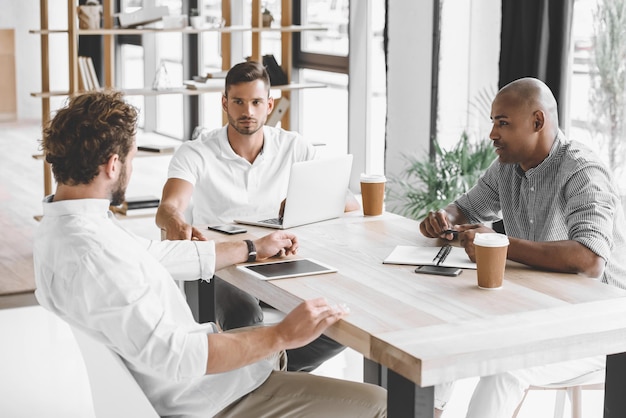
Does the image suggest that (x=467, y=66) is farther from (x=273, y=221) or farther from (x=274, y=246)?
(x=274, y=246)

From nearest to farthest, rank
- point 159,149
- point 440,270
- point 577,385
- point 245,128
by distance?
point 440,270 → point 577,385 → point 245,128 → point 159,149

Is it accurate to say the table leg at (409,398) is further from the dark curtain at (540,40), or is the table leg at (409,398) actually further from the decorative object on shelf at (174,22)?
the decorative object on shelf at (174,22)

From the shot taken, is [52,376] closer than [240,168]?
No

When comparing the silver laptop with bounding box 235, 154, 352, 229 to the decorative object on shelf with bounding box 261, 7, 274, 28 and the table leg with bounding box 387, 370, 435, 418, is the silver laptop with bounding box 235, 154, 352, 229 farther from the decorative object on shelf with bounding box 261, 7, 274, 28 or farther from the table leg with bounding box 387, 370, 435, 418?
the decorative object on shelf with bounding box 261, 7, 274, 28

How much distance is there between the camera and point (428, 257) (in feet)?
8.14

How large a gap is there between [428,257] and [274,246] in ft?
1.36

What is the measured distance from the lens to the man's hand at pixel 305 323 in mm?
1961

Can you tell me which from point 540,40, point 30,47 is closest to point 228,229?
point 540,40

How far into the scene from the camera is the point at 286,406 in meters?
2.17

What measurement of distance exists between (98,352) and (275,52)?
6328 millimetres

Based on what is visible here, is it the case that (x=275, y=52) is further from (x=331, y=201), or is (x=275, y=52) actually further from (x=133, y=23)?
(x=331, y=201)

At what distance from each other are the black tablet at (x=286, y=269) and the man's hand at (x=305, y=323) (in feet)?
1.12

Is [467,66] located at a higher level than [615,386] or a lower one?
higher

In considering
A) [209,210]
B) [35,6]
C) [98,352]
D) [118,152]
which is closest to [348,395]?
[98,352]
